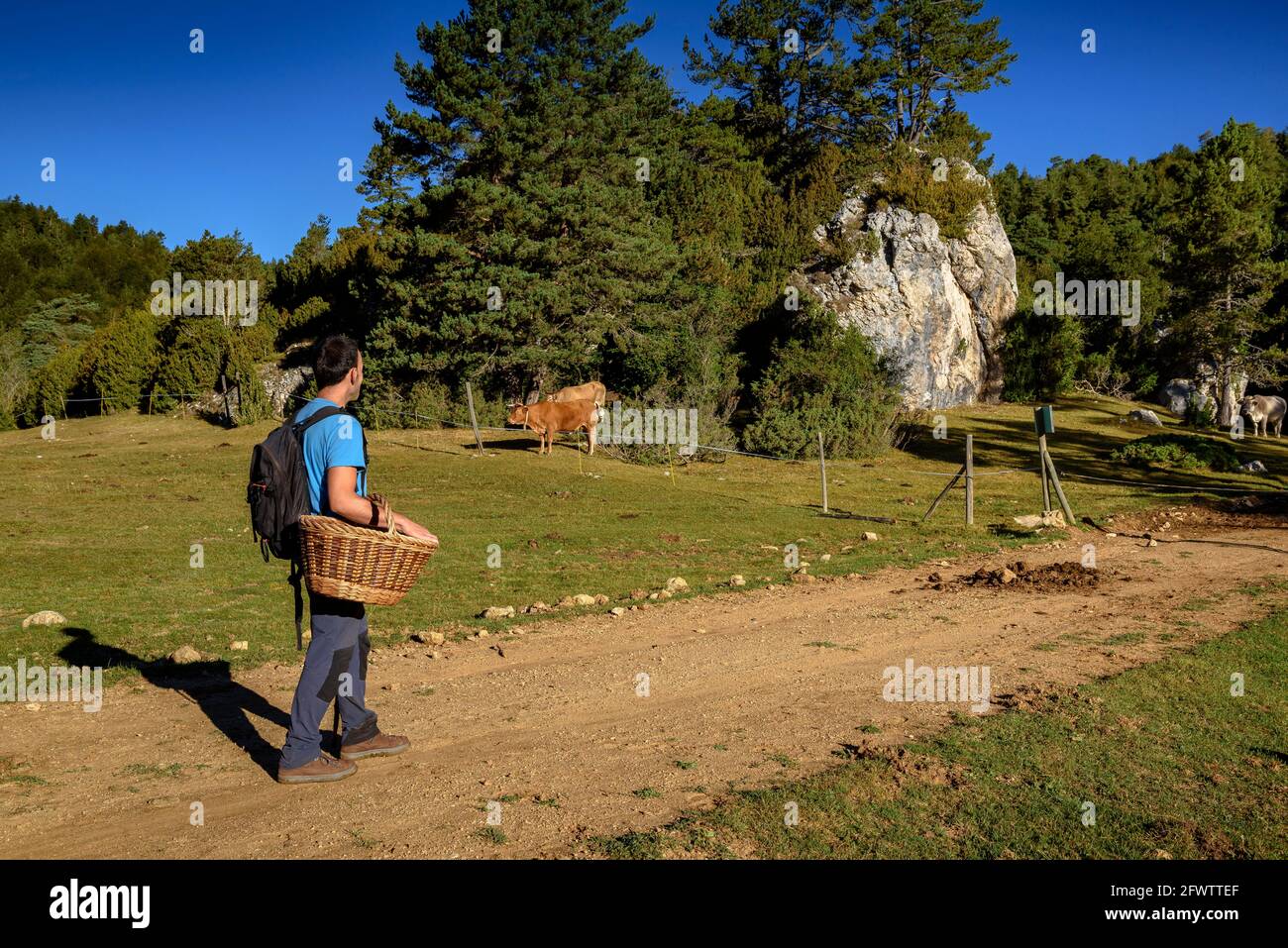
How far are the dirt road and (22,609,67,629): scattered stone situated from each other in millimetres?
2395

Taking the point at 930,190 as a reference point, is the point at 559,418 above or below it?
below

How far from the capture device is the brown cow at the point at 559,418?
83.3 feet

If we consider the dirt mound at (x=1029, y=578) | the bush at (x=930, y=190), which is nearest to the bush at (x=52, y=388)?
the bush at (x=930, y=190)

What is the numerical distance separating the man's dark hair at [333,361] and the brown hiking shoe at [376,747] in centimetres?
225

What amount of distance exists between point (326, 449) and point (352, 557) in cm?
61

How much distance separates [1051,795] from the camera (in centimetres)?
552

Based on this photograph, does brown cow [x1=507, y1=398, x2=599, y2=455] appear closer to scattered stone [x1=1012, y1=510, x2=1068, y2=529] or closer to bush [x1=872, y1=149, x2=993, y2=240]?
scattered stone [x1=1012, y1=510, x2=1068, y2=529]

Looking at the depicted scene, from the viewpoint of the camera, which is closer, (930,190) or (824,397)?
(824,397)

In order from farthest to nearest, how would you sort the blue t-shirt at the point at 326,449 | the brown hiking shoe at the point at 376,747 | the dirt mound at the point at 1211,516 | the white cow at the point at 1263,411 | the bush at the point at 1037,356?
the bush at the point at 1037,356, the white cow at the point at 1263,411, the dirt mound at the point at 1211,516, the brown hiking shoe at the point at 376,747, the blue t-shirt at the point at 326,449

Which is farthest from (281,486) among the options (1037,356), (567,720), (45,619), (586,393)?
(1037,356)

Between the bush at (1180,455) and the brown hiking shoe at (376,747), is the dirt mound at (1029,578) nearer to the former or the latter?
the brown hiking shoe at (376,747)

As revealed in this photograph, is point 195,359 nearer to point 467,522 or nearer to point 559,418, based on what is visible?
point 559,418

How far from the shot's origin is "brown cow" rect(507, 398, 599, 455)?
83.3ft

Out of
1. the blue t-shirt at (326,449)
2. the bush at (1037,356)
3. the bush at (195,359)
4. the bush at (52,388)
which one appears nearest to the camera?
the blue t-shirt at (326,449)
